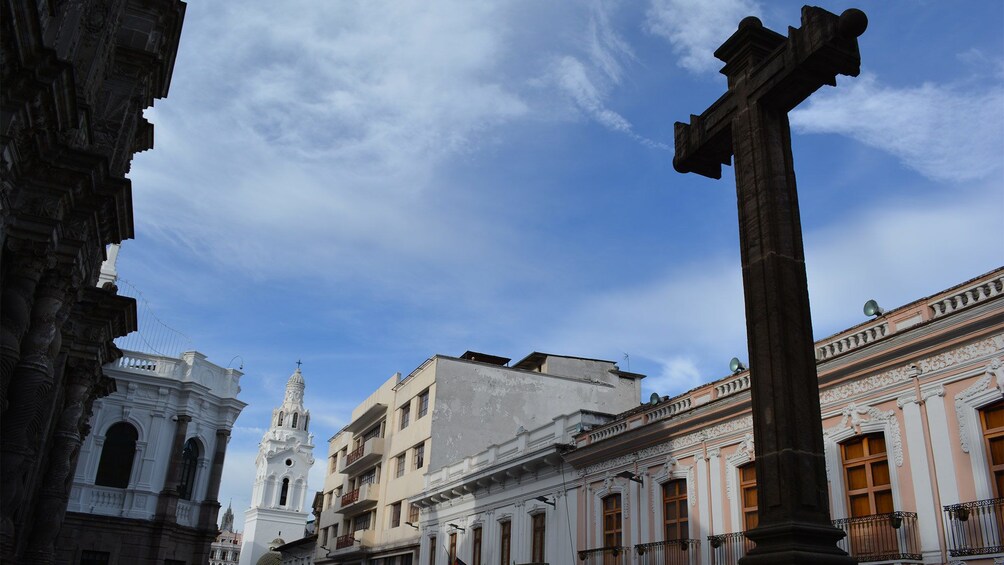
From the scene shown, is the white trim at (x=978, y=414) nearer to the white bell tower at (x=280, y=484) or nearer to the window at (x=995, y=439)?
the window at (x=995, y=439)

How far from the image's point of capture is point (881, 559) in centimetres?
1362

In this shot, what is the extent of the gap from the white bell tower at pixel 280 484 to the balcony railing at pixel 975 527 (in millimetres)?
73544

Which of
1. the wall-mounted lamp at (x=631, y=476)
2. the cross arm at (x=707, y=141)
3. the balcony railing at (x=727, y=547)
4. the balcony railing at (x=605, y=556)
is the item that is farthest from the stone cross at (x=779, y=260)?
the balcony railing at (x=605, y=556)

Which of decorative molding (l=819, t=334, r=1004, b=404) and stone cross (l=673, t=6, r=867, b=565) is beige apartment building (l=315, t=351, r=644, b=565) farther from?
stone cross (l=673, t=6, r=867, b=565)

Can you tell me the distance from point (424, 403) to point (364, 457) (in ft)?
23.7

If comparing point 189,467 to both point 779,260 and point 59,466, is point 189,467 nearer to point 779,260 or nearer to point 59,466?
point 59,466

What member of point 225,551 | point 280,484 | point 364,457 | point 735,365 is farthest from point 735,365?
point 225,551

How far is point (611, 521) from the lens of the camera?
21375 millimetres

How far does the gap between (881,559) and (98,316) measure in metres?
15.2

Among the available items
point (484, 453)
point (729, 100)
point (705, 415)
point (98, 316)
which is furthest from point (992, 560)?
point (484, 453)

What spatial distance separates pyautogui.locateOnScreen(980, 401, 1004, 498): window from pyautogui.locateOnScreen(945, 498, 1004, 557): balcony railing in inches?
13.4

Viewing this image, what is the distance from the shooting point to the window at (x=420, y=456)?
34588 millimetres

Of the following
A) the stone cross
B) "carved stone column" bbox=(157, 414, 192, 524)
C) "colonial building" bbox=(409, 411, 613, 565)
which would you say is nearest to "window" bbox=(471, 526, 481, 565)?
A: "colonial building" bbox=(409, 411, 613, 565)

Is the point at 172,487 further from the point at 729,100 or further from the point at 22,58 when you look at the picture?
the point at 729,100
